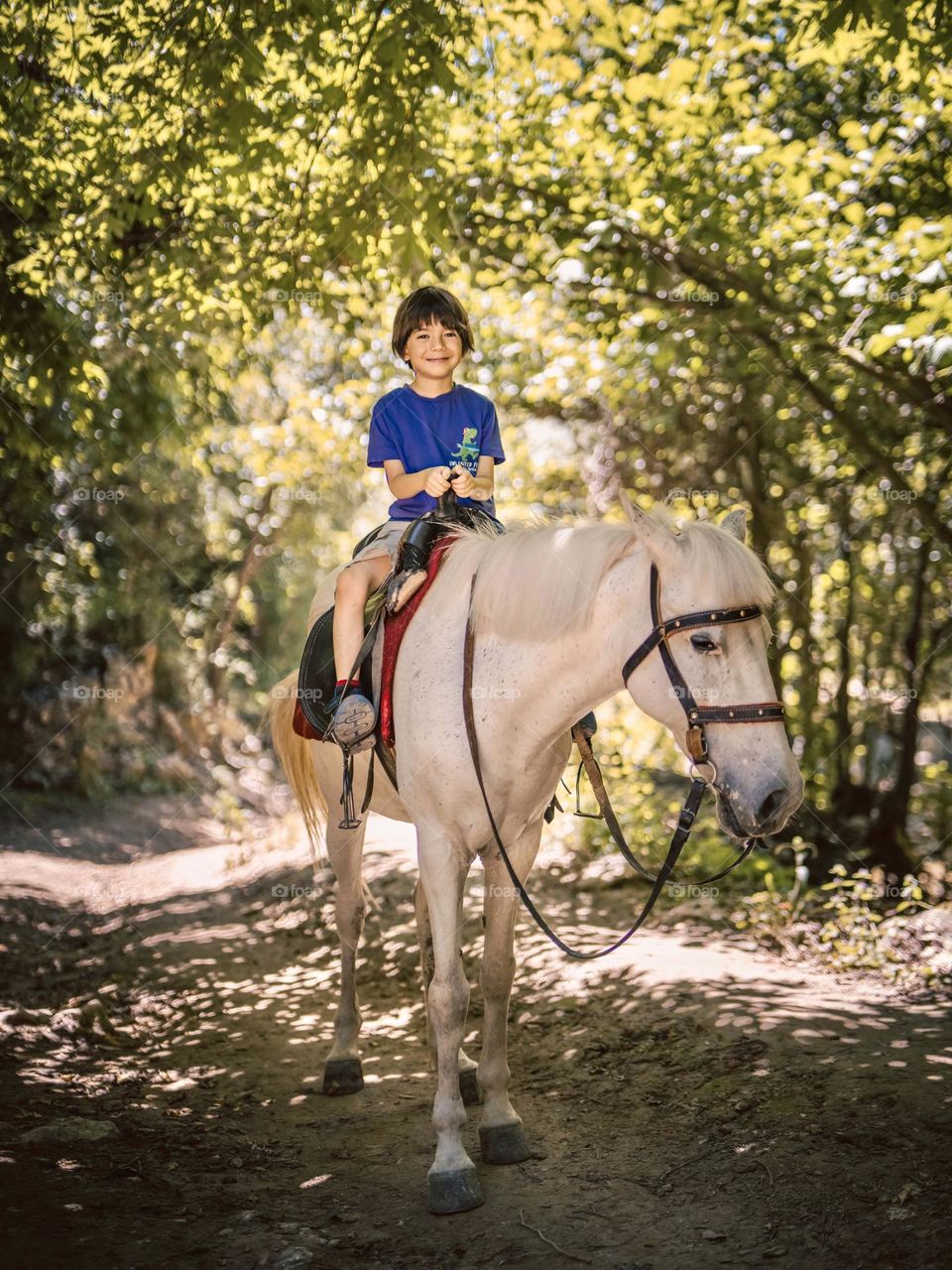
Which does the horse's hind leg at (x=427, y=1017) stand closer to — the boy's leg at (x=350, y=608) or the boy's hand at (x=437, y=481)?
the boy's leg at (x=350, y=608)

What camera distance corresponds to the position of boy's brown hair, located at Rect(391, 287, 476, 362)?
153 inches

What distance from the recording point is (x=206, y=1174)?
3.46 metres

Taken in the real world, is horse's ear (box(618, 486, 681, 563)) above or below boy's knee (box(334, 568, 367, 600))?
above

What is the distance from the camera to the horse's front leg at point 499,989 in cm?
352

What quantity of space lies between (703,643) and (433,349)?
1847mm

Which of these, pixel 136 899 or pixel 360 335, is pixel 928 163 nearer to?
pixel 360 335

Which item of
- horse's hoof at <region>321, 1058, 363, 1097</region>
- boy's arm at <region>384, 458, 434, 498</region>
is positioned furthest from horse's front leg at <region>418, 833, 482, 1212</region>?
boy's arm at <region>384, 458, 434, 498</region>

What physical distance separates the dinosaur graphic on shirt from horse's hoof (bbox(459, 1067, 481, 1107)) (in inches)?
108

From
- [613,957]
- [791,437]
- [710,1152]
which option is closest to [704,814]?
[613,957]

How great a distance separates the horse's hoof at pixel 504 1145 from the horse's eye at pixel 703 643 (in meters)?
2.02

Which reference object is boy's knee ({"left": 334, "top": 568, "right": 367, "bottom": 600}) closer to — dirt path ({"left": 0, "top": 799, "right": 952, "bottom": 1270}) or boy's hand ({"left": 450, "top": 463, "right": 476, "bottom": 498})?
boy's hand ({"left": 450, "top": 463, "right": 476, "bottom": 498})

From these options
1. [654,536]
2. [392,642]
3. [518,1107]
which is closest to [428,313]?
[392,642]

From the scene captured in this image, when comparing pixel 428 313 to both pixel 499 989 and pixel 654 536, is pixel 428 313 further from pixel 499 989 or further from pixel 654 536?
pixel 499 989

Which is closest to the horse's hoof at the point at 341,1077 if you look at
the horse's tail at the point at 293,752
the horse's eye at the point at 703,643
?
the horse's tail at the point at 293,752
